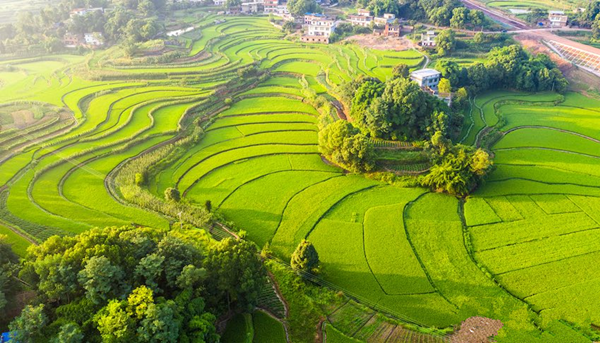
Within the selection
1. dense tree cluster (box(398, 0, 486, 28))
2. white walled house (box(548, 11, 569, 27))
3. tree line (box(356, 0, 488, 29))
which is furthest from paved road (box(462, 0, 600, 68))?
dense tree cluster (box(398, 0, 486, 28))

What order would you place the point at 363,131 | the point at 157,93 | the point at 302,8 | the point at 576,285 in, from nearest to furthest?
the point at 576,285 → the point at 363,131 → the point at 157,93 → the point at 302,8

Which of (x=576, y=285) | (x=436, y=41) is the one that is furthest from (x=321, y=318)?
(x=436, y=41)

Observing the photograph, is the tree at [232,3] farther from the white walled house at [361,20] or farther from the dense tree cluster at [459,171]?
the dense tree cluster at [459,171]

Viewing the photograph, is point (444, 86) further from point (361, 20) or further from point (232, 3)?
point (232, 3)

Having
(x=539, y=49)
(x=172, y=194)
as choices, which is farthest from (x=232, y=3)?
(x=172, y=194)

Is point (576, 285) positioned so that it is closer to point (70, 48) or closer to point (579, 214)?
point (579, 214)

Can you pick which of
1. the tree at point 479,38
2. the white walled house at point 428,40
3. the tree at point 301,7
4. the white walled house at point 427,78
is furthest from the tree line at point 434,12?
the white walled house at point 427,78
